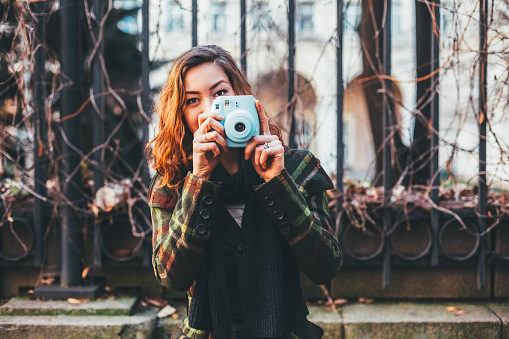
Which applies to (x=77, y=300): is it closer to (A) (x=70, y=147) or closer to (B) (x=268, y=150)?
(A) (x=70, y=147)

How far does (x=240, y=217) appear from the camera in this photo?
4.86 feet

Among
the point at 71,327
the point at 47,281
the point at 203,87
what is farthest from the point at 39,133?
the point at 203,87

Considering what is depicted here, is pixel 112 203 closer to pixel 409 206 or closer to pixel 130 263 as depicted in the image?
pixel 130 263

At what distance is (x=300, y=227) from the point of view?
1.34 meters

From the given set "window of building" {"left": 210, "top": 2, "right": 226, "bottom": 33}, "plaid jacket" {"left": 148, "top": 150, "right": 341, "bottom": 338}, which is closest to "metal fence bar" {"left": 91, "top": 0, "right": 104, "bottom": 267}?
"window of building" {"left": 210, "top": 2, "right": 226, "bottom": 33}

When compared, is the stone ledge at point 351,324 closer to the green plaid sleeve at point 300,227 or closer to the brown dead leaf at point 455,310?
the brown dead leaf at point 455,310

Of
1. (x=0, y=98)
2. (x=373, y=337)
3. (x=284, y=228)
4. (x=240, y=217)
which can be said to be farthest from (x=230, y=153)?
(x=0, y=98)

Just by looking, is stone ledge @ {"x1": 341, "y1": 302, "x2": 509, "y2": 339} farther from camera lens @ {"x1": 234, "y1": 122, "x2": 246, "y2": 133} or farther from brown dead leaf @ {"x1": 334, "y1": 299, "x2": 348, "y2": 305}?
camera lens @ {"x1": 234, "y1": 122, "x2": 246, "y2": 133}

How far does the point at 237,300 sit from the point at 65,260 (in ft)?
4.88

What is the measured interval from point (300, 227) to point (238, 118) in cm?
35

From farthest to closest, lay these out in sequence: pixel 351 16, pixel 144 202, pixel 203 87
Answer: pixel 351 16 → pixel 144 202 → pixel 203 87

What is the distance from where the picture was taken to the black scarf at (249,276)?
4.49ft

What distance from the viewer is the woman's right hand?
1301 millimetres

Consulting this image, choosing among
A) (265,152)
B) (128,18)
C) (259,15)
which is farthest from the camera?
(128,18)
